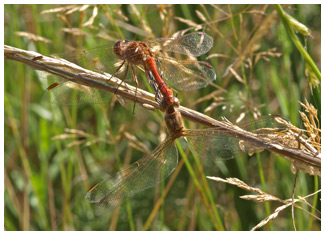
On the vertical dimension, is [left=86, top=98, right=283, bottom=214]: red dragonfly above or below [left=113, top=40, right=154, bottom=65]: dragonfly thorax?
below

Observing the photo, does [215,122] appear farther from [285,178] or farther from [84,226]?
[84,226]

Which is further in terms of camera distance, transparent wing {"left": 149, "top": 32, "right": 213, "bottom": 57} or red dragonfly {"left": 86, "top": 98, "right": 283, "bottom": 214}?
transparent wing {"left": 149, "top": 32, "right": 213, "bottom": 57}

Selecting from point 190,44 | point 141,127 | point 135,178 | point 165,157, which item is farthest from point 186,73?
point 141,127

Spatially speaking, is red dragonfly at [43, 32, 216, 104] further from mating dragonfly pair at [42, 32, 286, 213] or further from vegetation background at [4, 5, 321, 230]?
vegetation background at [4, 5, 321, 230]

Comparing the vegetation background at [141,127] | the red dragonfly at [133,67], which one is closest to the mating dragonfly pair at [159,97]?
the red dragonfly at [133,67]

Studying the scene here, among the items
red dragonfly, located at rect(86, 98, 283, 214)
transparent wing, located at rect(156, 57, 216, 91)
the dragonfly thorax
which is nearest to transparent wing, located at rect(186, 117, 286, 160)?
red dragonfly, located at rect(86, 98, 283, 214)

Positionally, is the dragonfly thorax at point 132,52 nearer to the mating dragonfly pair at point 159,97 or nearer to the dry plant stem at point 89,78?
the mating dragonfly pair at point 159,97
